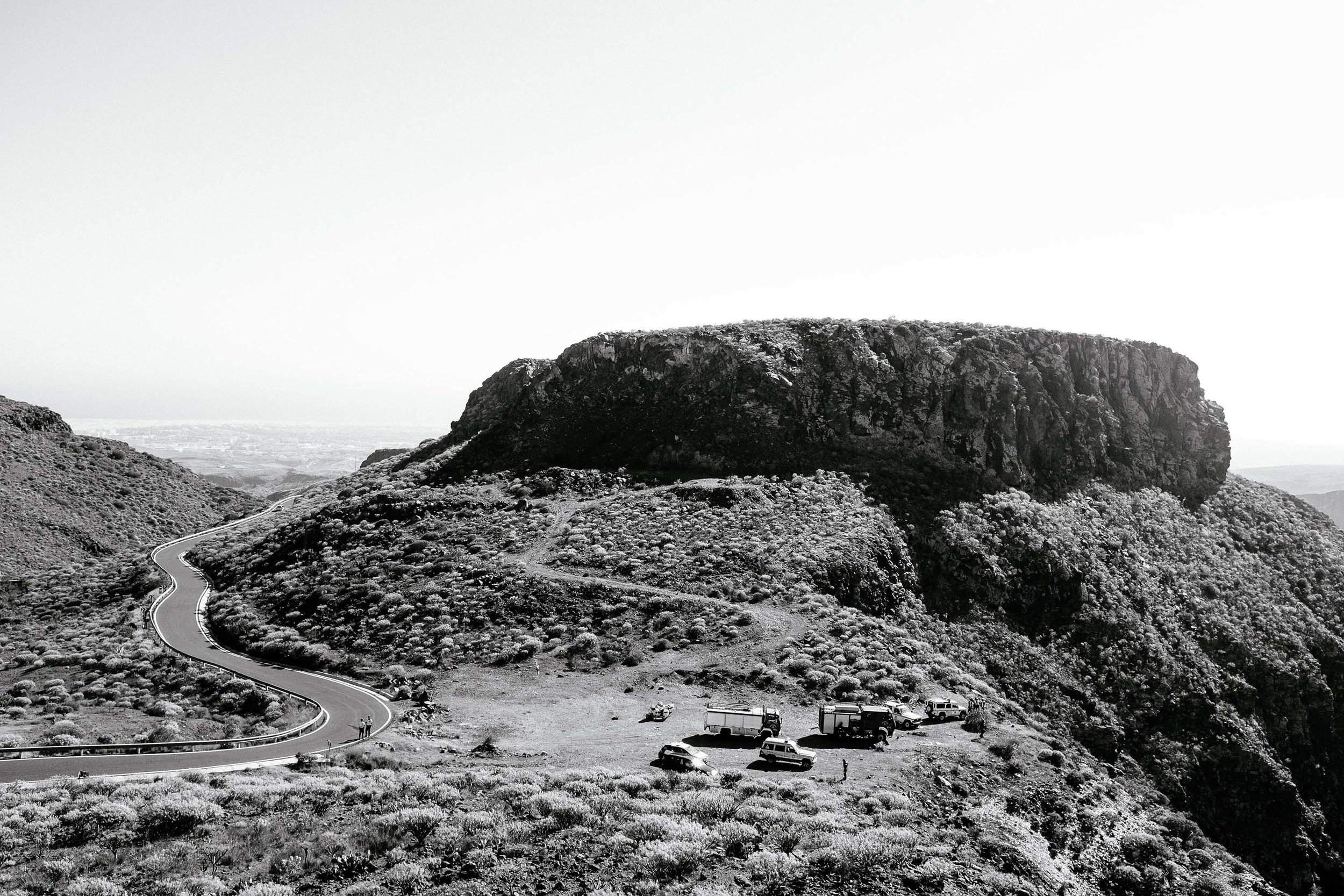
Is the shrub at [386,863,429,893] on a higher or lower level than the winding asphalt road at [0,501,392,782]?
higher

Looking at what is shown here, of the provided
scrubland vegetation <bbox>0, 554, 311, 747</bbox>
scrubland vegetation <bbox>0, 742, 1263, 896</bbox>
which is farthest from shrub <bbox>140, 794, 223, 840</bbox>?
scrubland vegetation <bbox>0, 554, 311, 747</bbox>

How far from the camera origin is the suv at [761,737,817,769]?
24.0 meters

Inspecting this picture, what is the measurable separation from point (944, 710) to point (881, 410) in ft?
117

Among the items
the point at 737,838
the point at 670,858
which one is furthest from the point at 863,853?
the point at 670,858

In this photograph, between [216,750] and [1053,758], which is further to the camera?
[216,750]

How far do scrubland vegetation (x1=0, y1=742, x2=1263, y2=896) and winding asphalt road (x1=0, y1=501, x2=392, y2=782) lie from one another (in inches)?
96.1

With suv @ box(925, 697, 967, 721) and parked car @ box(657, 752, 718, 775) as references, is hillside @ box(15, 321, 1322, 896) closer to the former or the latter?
parked car @ box(657, 752, 718, 775)

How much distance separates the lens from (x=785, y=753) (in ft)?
79.3

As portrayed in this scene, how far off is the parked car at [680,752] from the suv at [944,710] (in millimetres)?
11071

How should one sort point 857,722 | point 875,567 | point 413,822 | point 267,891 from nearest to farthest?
point 267,891 → point 413,822 → point 857,722 → point 875,567

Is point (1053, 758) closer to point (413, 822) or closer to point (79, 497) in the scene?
point (413, 822)

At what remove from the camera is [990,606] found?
4891cm

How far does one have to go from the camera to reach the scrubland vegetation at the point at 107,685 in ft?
95.1

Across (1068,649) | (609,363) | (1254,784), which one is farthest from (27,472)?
(1254,784)
